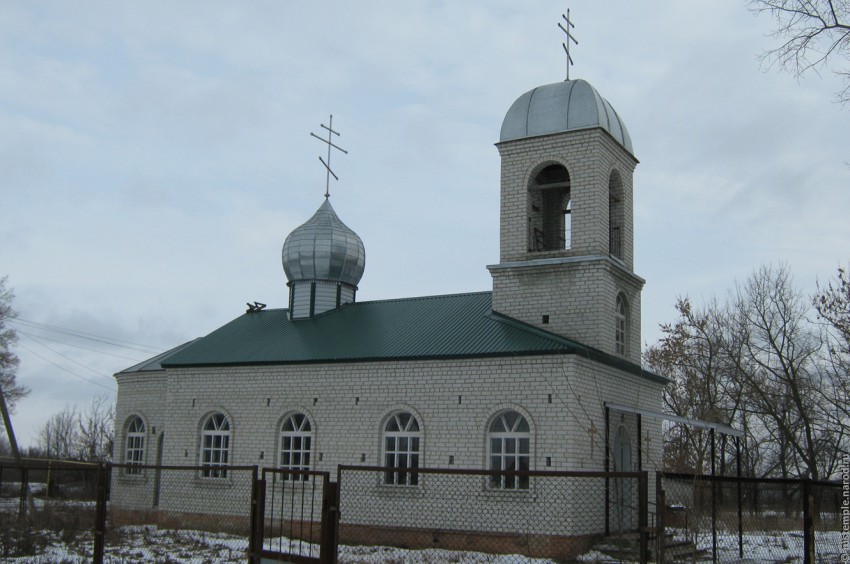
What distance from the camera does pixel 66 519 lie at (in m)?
15.4

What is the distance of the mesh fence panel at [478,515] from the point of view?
15484 mm

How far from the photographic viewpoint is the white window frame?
1772 cm

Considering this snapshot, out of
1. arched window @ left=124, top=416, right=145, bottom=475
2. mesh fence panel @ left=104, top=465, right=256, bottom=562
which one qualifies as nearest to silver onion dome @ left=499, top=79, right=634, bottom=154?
mesh fence panel @ left=104, top=465, right=256, bottom=562

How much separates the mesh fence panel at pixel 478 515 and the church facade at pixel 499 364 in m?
0.28

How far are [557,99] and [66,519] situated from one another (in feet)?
42.1

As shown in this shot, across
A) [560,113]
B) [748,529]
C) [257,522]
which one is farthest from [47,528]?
[748,529]

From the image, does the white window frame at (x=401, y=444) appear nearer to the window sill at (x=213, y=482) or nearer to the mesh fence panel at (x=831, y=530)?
the window sill at (x=213, y=482)

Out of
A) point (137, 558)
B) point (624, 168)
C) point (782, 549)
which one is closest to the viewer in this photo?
point (137, 558)

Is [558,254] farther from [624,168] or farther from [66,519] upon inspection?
[66,519]

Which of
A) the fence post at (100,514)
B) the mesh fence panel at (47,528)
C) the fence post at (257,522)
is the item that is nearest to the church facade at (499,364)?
the mesh fence panel at (47,528)

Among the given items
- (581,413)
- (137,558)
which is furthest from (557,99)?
(137,558)

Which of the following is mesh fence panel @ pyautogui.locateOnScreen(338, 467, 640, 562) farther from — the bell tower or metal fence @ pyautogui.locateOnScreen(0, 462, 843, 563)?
the bell tower

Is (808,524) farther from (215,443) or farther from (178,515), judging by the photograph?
(215,443)

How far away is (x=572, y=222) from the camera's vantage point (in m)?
18.6
